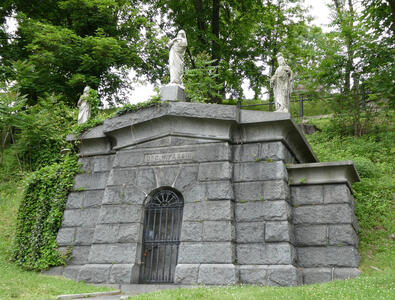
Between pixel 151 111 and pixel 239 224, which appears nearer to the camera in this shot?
pixel 239 224

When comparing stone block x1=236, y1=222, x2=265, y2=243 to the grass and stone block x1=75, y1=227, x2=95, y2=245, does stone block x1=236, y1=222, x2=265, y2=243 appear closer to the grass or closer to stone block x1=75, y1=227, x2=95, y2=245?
the grass

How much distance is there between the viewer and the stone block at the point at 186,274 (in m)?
Result: 8.28

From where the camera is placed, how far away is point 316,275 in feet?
27.6

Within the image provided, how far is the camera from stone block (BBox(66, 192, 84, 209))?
1051cm

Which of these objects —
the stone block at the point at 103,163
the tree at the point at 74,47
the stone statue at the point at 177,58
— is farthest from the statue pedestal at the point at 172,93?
the tree at the point at 74,47

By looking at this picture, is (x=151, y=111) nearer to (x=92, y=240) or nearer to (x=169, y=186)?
(x=169, y=186)

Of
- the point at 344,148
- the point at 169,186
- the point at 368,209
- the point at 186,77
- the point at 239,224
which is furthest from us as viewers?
the point at 186,77

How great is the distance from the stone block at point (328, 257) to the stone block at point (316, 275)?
0.44 feet

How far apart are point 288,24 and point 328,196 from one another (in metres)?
17.5

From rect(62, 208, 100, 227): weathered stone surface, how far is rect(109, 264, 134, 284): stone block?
1.59 meters

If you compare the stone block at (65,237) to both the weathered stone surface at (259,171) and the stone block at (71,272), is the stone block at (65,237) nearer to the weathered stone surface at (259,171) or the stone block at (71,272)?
the stone block at (71,272)

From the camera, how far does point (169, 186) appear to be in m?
9.39

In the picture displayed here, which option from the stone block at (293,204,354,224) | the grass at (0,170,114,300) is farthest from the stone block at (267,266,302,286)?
the grass at (0,170,114,300)

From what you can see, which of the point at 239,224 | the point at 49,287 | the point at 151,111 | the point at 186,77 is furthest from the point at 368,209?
the point at 186,77
